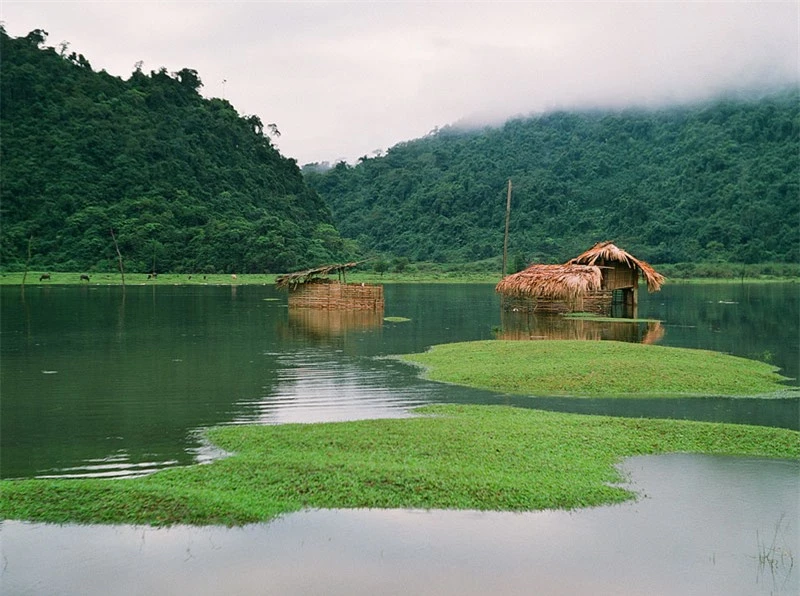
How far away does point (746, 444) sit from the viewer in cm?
Result: 1278

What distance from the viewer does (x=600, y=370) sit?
751 inches

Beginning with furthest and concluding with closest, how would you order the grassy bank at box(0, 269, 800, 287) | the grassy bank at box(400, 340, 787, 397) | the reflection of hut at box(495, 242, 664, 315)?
the grassy bank at box(0, 269, 800, 287) < the reflection of hut at box(495, 242, 664, 315) < the grassy bank at box(400, 340, 787, 397)

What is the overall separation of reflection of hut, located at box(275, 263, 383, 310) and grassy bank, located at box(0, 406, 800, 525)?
28.7 meters

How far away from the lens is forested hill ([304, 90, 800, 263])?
336 ft

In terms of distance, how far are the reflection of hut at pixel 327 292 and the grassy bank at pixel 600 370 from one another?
19253mm

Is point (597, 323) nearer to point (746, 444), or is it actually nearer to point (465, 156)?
point (746, 444)

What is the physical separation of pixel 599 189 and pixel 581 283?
94.1 m

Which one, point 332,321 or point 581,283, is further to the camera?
point 332,321

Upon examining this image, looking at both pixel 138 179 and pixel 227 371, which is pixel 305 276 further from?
pixel 138 179

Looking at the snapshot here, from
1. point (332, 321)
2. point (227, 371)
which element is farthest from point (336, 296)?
point (227, 371)

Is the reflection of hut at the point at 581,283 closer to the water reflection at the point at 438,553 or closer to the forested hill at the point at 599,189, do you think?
the water reflection at the point at 438,553

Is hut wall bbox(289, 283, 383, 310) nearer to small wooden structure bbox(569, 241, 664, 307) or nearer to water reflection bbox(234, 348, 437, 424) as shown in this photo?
small wooden structure bbox(569, 241, 664, 307)

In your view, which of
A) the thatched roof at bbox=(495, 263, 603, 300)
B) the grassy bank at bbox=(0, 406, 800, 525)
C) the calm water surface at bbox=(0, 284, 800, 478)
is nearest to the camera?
the grassy bank at bbox=(0, 406, 800, 525)

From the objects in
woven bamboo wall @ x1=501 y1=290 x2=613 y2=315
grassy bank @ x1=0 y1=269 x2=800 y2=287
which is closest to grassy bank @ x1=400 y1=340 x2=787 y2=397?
woven bamboo wall @ x1=501 y1=290 x2=613 y2=315
